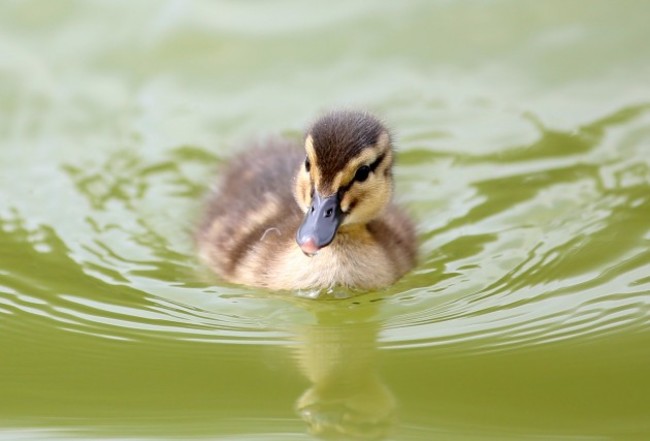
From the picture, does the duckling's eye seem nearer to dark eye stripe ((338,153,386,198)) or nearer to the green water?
dark eye stripe ((338,153,386,198))

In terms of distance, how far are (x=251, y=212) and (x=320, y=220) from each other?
29.5 inches

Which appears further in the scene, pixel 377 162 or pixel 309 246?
pixel 377 162

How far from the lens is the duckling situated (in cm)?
403

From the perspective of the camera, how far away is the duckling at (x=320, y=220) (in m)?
4.03

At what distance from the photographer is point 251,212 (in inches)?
185

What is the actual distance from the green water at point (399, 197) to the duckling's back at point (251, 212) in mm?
115

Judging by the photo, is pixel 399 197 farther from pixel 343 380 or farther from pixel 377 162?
→ pixel 343 380

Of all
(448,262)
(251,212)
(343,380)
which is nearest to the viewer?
(343,380)

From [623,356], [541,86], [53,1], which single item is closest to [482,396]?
[623,356]

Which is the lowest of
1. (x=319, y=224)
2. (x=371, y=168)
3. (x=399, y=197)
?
(x=319, y=224)

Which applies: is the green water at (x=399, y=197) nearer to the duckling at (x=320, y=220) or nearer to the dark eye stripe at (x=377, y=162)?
the duckling at (x=320, y=220)

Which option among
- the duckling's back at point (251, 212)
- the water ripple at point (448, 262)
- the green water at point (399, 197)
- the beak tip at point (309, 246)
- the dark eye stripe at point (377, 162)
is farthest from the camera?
the duckling's back at point (251, 212)

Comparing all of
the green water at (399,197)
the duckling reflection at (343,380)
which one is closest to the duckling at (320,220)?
the green water at (399,197)

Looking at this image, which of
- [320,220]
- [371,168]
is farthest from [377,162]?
[320,220]
